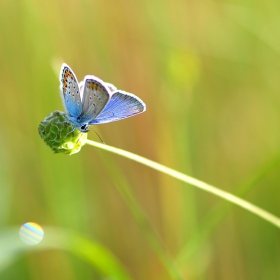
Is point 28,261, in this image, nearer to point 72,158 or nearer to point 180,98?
point 72,158

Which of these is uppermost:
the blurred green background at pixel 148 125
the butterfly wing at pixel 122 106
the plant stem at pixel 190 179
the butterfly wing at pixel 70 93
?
the blurred green background at pixel 148 125

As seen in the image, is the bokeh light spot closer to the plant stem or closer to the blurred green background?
the blurred green background

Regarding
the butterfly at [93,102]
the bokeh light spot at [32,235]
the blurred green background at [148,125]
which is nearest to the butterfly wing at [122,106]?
the butterfly at [93,102]

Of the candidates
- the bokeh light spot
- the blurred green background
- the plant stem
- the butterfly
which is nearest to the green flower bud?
the butterfly

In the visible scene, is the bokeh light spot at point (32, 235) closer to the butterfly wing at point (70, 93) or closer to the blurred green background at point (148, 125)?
the blurred green background at point (148, 125)

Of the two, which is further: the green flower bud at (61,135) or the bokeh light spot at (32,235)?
the bokeh light spot at (32,235)

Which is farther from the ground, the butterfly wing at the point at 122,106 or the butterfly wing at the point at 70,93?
the butterfly wing at the point at 70,93
